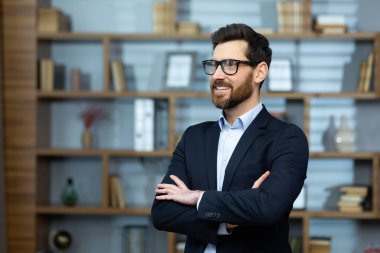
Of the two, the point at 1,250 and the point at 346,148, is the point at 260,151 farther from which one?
the point at 1,250

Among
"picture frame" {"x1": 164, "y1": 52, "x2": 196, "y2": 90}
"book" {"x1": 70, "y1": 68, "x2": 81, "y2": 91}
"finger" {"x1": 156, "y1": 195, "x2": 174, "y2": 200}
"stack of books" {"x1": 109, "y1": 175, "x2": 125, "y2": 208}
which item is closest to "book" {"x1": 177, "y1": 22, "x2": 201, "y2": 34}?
"picture frame" {"x1": 164, "y1": 52, "x2": 196, "y2": 90}

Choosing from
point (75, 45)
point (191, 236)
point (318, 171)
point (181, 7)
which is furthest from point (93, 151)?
point (191, 236)

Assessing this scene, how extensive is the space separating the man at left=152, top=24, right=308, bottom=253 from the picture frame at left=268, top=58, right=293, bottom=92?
241 centimetres

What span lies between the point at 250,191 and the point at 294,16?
108 inches

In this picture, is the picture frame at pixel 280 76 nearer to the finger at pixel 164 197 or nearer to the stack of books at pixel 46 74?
the stack of books at pixel 46 74

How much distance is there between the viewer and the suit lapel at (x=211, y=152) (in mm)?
2287

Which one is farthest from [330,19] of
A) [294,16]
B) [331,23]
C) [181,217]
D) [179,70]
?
[181,217]

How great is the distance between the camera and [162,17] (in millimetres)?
4855

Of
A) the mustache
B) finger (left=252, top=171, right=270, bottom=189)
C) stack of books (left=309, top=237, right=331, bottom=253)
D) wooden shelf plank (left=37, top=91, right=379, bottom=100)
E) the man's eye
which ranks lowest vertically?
stack of books (left=309, top=237, right=331, bottom=253)

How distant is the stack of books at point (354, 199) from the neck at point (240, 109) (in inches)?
102

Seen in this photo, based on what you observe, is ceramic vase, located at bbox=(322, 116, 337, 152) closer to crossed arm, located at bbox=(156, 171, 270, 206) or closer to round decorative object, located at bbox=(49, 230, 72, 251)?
round decorative object, located at bbox=(49, 230, 72, 251)

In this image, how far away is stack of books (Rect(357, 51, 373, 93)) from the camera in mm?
4688

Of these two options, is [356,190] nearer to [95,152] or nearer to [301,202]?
[301,202]

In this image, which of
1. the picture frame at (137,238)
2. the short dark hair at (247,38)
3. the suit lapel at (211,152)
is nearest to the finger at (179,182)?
the suit lapel at (211,152)
